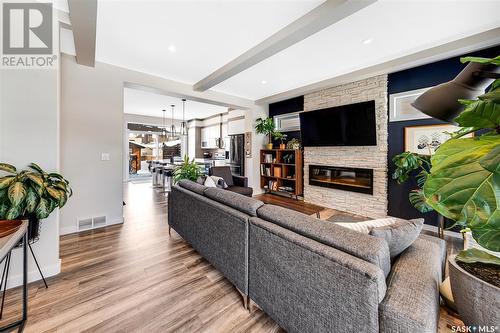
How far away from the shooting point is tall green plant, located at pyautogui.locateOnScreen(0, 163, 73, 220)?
143 cm

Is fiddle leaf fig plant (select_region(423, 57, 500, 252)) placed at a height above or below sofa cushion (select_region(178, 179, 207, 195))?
above

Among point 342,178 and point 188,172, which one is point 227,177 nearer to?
point 188,172

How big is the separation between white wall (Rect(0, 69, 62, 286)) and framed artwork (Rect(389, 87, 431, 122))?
4714 mm

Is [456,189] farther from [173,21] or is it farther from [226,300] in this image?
[173,21]

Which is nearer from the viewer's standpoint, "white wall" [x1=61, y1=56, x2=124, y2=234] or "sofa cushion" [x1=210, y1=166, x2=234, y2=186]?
"white wall" [x1=61, y1=56, x2=124, y2=234]

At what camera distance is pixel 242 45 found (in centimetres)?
280

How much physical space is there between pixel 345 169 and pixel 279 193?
1989mm

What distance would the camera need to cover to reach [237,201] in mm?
1758

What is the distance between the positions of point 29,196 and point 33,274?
0.92 m

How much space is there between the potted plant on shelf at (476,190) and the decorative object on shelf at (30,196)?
7.71 feet

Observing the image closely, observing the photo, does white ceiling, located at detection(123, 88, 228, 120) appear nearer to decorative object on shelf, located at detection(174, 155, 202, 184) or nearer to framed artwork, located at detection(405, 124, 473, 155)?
decorative object on shelf, located at detection(174, 155, 202, 184)

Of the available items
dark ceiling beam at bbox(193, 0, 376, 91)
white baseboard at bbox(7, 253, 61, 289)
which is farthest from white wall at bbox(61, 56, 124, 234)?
dark ceiling beam at bbox(193, 0, 376, 91)

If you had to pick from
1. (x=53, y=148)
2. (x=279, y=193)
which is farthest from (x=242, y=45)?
(x=279, y=193)

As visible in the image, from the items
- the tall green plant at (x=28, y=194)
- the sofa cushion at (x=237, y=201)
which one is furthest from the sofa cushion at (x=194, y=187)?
the tall green plant at (x=28, y=194)
